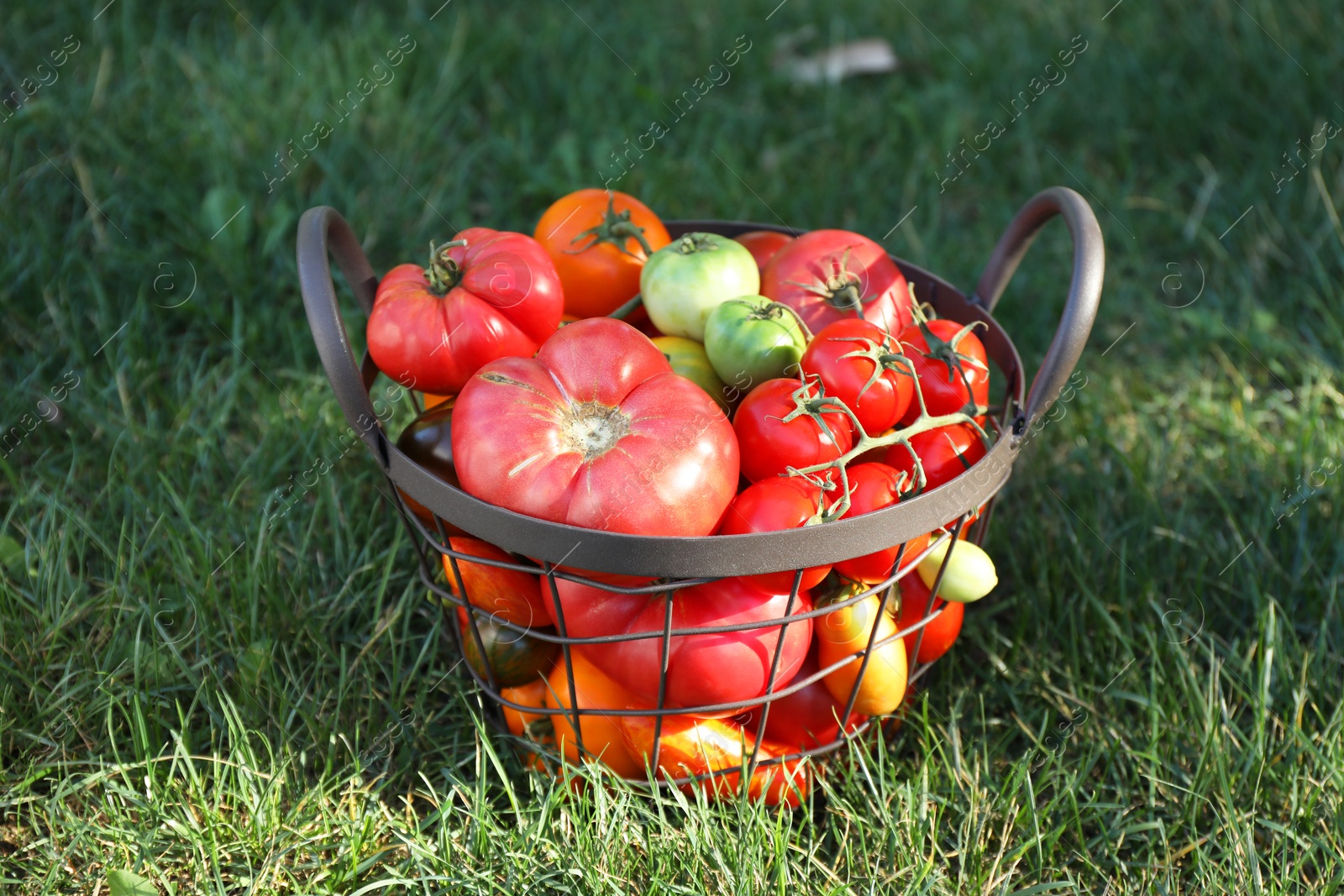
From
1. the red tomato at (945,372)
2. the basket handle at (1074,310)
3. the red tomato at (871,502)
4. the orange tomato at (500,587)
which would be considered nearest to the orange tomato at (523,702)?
the orange tomato at (500,587)

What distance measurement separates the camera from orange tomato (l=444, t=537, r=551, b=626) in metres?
1.73

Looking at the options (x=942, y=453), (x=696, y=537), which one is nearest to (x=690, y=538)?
(x=696, y=537)

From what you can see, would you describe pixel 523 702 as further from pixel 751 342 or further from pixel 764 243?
pixel 764 243

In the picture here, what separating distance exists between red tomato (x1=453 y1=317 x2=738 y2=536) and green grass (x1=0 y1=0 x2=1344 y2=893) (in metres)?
0.51

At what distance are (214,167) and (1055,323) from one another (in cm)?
245

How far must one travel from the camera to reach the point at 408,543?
2291 mm

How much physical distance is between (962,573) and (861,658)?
22cm

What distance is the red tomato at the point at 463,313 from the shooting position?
1805mm

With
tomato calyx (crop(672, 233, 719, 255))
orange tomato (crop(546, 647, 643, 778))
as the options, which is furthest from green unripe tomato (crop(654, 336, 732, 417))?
orange tomato (crop(546, 647, 643, 778))

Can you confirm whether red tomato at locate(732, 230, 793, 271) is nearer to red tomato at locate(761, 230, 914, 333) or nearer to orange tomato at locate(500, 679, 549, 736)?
red tomato at locate(761, 230, 914, 333)

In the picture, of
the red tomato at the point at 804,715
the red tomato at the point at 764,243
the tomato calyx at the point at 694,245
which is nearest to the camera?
the red tomato at the point at 804,715

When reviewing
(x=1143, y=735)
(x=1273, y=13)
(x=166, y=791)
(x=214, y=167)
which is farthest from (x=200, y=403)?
(x=1273, y=13)

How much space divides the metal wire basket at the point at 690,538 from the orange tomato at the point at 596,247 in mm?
403

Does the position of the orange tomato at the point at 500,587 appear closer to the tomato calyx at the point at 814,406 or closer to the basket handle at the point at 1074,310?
the tomato calyx at the point at 814,406
